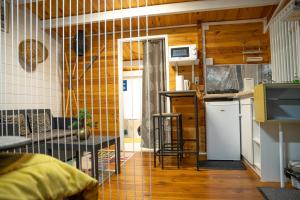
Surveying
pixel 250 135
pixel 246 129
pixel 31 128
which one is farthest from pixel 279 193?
pixel 31 128

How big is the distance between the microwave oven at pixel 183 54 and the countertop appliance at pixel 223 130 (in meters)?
0.79

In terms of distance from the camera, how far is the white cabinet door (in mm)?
2754

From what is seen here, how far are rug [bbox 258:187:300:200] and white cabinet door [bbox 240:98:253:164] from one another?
664 millimetres

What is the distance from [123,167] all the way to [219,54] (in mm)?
2455

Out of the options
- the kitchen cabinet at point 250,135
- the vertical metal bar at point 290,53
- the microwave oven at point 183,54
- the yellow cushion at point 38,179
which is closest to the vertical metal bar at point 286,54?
the vertical metal bar at point 290,53

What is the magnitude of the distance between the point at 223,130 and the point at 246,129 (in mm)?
383

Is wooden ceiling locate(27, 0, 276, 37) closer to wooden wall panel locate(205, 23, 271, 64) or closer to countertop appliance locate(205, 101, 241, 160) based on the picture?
wooden wall panel locate(205, 23, 271, 64)

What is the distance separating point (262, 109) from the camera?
7.06 ft

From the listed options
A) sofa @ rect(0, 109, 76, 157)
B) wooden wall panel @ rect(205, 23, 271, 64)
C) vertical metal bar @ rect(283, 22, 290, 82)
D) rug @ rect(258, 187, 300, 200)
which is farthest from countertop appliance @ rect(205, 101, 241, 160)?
sofa @ rect(0, 109, 76, 157)

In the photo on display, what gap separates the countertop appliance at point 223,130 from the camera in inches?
127

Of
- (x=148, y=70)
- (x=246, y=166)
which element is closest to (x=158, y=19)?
(x=148, y=70)

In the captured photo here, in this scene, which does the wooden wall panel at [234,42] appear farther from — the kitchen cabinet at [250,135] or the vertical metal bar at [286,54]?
the kitchen cabinet at [250,135]

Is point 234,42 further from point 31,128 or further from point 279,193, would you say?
point 31,128

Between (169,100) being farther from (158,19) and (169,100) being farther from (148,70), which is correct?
(158,19)
